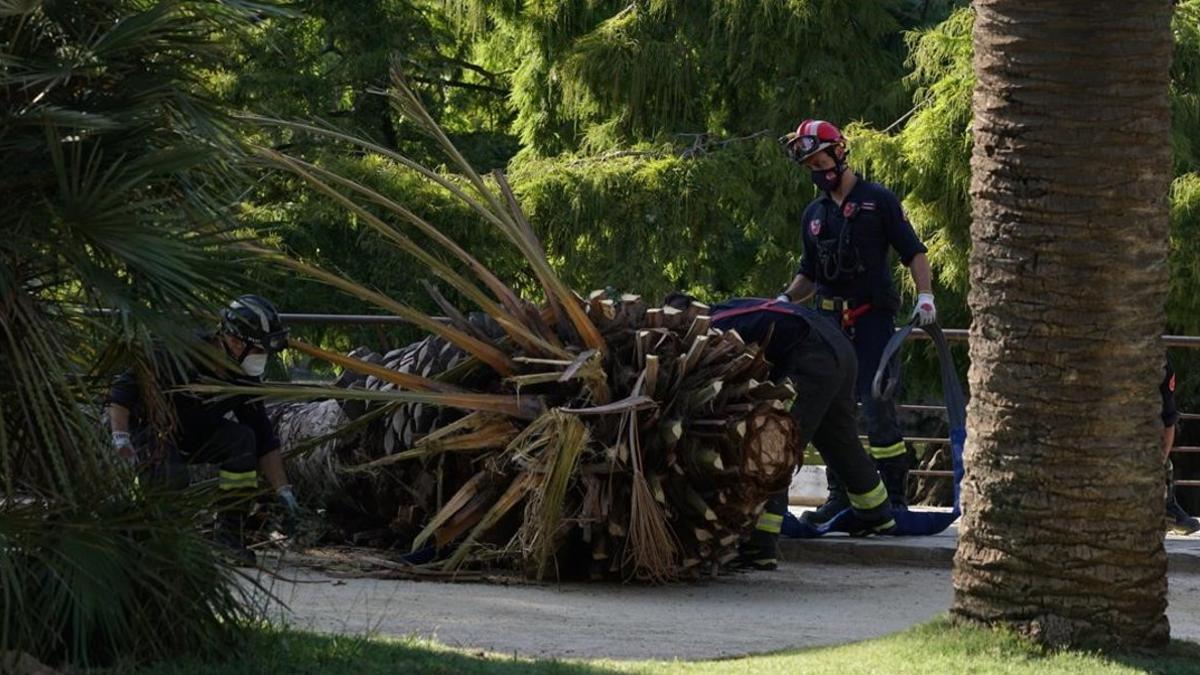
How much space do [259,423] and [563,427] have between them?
5.16 ft

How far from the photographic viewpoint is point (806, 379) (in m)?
9.48

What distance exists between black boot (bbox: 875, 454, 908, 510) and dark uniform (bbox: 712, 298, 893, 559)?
0.62 metres

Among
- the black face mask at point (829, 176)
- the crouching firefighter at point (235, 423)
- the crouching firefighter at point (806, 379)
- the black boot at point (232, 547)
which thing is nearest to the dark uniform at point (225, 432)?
the crouching firefighter at point (235, 423)

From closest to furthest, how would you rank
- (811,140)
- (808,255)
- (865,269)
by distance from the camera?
(811,140) < (865,269) < (808,255)

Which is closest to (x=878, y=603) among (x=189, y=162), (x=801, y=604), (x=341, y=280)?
(x=801, y=604)

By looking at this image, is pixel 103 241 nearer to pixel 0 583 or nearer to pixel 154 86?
pixel 154 86

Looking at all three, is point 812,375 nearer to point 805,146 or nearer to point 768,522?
point 768,522

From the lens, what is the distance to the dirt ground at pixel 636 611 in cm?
720

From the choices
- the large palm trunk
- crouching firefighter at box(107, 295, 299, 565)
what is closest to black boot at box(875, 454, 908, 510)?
crouching firefighter at box(107, 295, 299, 565)

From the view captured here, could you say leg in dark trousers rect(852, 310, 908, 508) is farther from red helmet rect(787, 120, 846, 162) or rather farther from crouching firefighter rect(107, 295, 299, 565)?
crouching firefighter rect(107, 295, 299, 565)

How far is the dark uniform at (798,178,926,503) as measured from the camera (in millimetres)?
10391

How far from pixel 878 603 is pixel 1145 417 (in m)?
2.39

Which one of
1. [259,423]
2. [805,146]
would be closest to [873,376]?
[805,146]

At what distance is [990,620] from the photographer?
267 inches
